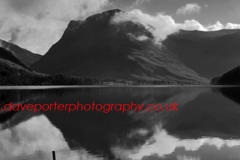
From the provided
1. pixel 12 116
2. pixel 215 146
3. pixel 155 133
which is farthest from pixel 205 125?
pixel 12 116

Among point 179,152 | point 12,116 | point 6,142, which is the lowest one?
point 179,152

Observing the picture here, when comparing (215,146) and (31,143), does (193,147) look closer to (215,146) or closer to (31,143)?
(215,146)

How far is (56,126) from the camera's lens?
149 feet

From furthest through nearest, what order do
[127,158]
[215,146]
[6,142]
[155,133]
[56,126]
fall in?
[56,126], [155,133], [6,142], [215,146], [127,158]

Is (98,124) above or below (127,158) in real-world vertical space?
above

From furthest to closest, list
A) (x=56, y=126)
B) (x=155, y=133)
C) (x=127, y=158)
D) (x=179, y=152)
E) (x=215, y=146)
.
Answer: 1. (x=56, y=126)
2. (x=155, y=133)
3. (x=215, y=146)
4. (x=179, y=152)
5. (x=127, y=158)

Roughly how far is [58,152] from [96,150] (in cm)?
411

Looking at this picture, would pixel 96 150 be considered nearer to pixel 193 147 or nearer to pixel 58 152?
pixel 58 152

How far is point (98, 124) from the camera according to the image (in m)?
46.2

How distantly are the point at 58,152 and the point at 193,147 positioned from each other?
49.7ft

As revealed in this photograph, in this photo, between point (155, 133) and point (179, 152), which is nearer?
point (179, 152)

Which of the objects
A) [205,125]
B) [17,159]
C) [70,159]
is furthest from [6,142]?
[205,125]

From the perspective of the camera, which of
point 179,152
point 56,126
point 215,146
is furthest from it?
point 56,126

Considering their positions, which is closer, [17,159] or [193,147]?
[17,159]
